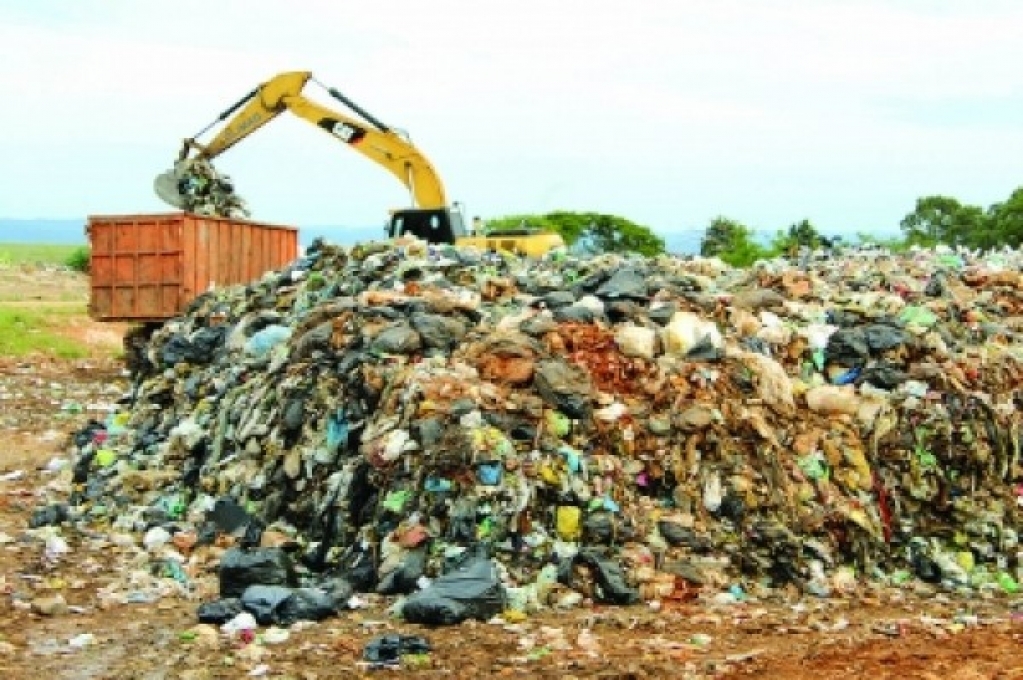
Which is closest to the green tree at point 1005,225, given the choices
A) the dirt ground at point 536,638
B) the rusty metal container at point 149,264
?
the rusty metal container at point 149,264

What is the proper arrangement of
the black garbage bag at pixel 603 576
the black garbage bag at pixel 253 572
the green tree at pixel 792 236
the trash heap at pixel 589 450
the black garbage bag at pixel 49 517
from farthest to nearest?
the green tree at pixel 792 236
the black garbage bag at pixel 49 517
the trash heap at pixel 589 450
the black garbage bag at pixel 253 572
the black garbage bag at pixel 603 576

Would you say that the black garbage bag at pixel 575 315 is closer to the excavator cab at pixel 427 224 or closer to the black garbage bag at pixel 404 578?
the black garbage bag at pixel 404 578

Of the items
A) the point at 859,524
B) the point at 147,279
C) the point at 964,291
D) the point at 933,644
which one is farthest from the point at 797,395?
the point at 147,279

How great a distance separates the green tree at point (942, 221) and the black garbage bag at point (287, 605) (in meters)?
24.8

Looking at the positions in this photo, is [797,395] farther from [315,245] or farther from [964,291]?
[315,245]

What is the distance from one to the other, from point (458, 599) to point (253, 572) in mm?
1092

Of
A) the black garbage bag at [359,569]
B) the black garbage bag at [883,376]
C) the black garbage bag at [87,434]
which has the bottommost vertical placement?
the black garbage bag at [359,569]

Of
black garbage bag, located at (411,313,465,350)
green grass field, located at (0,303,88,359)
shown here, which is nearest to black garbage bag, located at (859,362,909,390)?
black garbage bag, located at (411,313,465,350)

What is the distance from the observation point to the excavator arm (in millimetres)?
14508

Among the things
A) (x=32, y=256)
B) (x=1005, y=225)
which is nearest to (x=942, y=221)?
(x=1005, y=225)

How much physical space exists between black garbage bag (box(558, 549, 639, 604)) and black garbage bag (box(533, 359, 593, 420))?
901mm

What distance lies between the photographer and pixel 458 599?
5461mm

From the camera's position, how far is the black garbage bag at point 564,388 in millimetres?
6562

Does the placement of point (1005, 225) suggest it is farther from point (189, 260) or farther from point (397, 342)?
point (397, 342)
